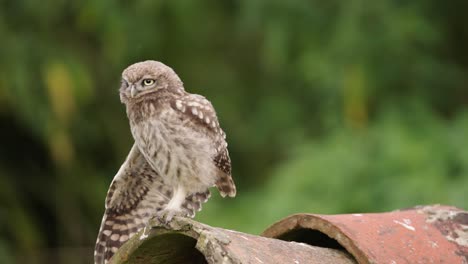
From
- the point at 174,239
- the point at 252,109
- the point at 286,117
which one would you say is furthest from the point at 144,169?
the point at 252,109

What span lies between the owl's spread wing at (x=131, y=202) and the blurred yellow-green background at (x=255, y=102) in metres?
2.58

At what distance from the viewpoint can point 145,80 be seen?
3.91 meters

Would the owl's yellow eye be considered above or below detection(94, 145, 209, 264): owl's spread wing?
above

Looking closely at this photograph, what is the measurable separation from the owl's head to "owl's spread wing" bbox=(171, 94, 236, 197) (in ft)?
0.27

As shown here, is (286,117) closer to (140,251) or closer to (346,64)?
(346,64)

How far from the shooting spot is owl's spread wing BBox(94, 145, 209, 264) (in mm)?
Result: 3936

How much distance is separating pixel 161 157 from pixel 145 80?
1.04 feet

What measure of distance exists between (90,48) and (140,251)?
5.97 meters

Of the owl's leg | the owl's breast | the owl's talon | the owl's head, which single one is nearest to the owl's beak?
the owl's head

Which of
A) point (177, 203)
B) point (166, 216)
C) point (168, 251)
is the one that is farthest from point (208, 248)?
point (177, 203)

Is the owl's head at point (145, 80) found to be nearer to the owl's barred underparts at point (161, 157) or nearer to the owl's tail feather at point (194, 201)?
the owl's barred underparts at point (161, 157)

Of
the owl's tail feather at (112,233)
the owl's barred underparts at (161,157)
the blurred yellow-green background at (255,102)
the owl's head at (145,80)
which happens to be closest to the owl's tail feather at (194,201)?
the owl's barred underparts at (161,157)

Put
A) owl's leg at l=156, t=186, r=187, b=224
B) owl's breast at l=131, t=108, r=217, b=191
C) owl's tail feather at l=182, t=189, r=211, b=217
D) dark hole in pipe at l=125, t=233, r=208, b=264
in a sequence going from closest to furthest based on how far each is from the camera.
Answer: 1. dark hole in pipe at l=125, t=233, r=208, b=264
2. owl's leg at l=156, t=186, r=187, b=224
3. owl's breast at l=131, t=108, r=217, b=191
4. owl's tail feather at l=182, t=189, r=211, b=217

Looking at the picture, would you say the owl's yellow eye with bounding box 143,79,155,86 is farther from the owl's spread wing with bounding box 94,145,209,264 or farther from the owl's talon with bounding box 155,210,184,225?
the owl's talon with bounding box 155,210,184,225
